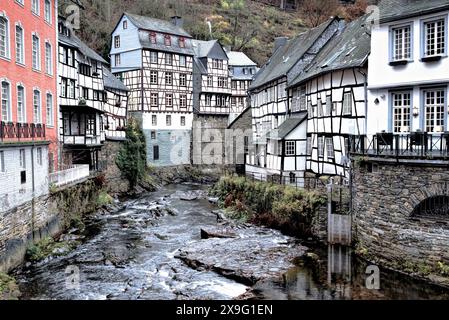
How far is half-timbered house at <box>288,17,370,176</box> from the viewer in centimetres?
2300

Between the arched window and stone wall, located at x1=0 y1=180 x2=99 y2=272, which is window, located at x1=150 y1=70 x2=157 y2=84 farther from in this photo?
the arched window

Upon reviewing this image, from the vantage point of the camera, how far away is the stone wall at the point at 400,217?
51.6 feet

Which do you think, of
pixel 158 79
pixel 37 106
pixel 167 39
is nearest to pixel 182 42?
pixel 167 39

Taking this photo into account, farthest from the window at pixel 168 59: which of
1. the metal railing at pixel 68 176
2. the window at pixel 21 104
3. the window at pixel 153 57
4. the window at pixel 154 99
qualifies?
the window at pixel 21 104

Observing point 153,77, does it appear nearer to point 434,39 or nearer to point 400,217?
point 434,39

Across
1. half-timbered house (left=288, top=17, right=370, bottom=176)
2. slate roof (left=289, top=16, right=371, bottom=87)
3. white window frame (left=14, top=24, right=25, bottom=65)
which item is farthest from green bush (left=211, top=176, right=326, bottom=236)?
white window frame (left=14, top=24, right=25, bottom=65)

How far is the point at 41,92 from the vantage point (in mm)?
24344

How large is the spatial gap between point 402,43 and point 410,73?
4.17 feet

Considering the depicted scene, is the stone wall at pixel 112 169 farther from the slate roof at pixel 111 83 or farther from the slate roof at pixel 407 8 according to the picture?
the slate roof at pixel 407 8

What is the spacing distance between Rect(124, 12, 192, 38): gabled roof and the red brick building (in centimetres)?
1879

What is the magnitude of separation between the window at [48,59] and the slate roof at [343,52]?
1401 cm
